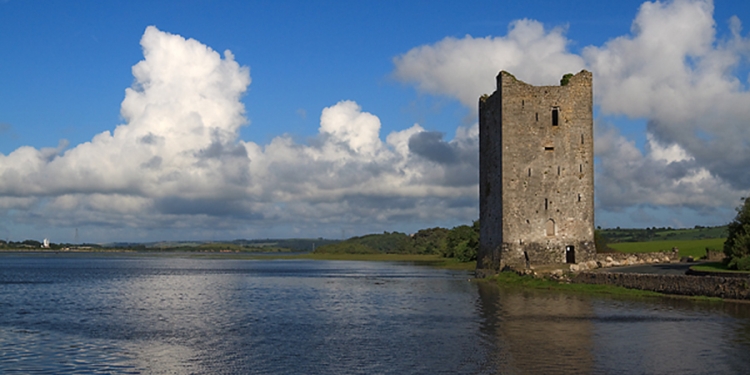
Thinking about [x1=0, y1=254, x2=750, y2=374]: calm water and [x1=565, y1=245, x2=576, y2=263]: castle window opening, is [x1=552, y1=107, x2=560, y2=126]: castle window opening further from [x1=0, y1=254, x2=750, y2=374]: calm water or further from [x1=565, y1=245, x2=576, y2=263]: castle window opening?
[x1=0, y1=254, x2=750, y2=374]: calm water

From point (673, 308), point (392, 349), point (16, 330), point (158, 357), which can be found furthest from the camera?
point (673, 308)

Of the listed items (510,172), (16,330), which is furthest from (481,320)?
(510,172)

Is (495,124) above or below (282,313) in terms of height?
above

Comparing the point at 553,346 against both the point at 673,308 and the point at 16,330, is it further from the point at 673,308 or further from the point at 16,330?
the point at 16,330

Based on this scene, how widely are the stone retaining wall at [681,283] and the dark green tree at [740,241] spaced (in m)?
2.81

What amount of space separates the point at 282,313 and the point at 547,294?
1363 centimetres

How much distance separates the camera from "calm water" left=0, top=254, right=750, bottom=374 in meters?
16.5

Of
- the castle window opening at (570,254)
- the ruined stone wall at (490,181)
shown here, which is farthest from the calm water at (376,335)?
the ruined stone wall at (490,181)

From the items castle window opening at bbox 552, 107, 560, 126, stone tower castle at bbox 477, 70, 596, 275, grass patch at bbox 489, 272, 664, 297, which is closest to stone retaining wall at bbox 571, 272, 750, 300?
grass patch at bbox 489, 272, 664, 297

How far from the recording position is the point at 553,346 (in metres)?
18.8

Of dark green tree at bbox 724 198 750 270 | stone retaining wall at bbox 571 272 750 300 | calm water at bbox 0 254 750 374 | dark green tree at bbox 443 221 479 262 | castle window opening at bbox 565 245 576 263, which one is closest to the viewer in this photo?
calm water at bbox 0 254 750 374

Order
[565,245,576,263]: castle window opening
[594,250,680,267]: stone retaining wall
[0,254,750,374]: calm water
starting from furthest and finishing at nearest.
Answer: [565,245,576,263]: castle window opening
[594,250,680,267]: stone retaining wall
[0,254,750,374]: calm water

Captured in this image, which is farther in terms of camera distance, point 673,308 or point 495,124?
point 495,124

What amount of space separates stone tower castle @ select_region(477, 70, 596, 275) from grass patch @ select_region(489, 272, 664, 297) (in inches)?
104
